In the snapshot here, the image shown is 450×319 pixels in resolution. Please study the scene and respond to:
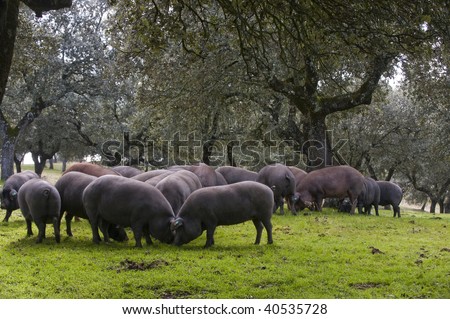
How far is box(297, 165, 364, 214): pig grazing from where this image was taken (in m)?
20.9

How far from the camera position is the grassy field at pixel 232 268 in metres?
8.55

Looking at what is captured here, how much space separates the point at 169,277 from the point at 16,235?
6.29 m

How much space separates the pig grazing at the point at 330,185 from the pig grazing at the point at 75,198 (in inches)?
365

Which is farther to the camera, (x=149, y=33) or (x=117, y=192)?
(x=117, y=192)

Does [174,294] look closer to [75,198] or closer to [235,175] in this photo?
[75,198]

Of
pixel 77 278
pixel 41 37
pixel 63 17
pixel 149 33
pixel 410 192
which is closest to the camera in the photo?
pixel 77 278

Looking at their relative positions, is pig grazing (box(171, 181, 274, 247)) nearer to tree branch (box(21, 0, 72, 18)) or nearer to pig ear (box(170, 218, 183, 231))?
pig ear (box(170, 218, 183, 231))

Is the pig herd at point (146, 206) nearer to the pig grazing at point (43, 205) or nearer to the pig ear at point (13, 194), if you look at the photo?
the pig grazing at point (43, 205)

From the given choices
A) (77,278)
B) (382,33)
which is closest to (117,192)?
(77,278)

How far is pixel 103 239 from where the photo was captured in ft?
44.4

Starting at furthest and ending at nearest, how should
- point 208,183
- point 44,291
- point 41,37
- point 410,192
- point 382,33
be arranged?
point 410,192 → point 41,37 → point 208,183 → point 382,33 → point 44,291

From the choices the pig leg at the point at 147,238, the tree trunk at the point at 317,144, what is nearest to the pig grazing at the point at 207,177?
the pig leg at the point at 147,238

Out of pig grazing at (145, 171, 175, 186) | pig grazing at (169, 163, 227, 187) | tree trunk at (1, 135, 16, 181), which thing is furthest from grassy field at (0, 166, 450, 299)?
tree trunk at (1, 135, 16, 181)

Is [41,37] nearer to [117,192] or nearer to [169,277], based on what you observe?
[117,192]
